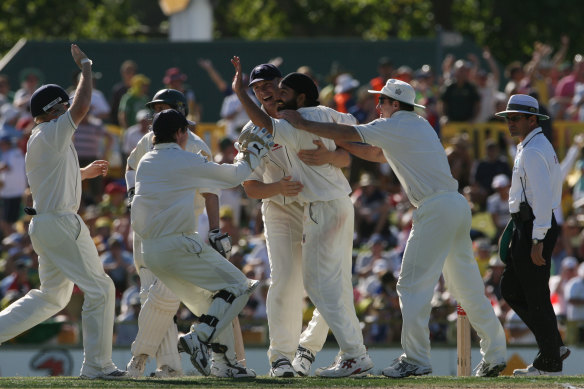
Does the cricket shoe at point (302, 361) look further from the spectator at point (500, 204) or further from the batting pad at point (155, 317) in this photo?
the spectator at point (500, 204)

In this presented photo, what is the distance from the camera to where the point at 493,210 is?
17.6 meters

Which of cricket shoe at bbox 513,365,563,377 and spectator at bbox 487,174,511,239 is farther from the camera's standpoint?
Answer: spectator at bbox 487,174,511,239

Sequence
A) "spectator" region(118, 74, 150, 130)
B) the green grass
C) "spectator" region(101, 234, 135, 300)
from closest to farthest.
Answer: the green grass
"spectator" region(101, 234, 135, 300)
"spectator" region(118, 74, 150, 130)

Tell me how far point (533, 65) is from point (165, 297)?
11499mm

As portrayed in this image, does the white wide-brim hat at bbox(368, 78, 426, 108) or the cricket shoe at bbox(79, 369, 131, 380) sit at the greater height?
the white wide-brim hat at bbox(368, 78, 426, 108)

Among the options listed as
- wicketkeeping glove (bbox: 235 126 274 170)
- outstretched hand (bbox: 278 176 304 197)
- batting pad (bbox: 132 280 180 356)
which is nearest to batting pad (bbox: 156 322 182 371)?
A: batting pad (bbox: 132 280 180 356)

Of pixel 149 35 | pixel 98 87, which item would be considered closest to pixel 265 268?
pixel 98 87

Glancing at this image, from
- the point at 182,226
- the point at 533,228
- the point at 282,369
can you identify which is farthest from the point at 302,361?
the point at 533,228

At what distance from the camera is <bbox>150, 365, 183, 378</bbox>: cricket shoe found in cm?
1040

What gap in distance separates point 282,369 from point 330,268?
2.91 ft

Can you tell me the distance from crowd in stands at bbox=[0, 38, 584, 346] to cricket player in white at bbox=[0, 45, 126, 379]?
4403 mm

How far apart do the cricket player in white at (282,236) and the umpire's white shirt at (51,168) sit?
1.41m

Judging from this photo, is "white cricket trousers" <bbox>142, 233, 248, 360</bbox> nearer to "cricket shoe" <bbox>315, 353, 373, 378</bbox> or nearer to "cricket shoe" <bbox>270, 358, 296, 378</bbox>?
"cricket shoe" <bbox>270, 358, 296, 378</bbox>

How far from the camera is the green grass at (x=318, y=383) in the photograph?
29.7 ft
